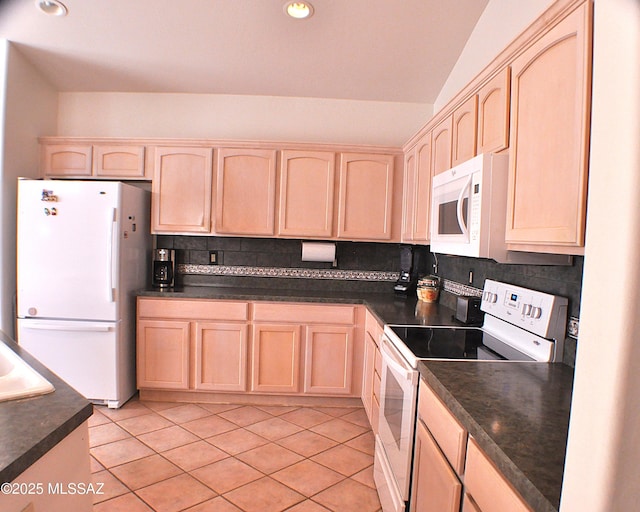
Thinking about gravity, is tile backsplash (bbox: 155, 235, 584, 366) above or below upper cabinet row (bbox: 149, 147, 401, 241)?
below

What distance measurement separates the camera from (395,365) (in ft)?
5.70

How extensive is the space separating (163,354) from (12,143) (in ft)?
6.44

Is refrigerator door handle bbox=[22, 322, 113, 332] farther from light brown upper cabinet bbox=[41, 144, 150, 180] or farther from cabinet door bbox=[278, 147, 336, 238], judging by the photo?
cabinet door bbox=[278, 147, 336, 238]

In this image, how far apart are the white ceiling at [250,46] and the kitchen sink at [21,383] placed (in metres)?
2.32

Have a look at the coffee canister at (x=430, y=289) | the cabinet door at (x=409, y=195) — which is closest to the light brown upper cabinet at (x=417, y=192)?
the cabinet door at (x=409, y=195)

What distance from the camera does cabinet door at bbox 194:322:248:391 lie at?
295 cm

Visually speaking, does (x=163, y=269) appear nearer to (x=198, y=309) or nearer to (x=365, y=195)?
(x=198, y=309)

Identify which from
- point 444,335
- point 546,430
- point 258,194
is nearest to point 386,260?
point 258,194

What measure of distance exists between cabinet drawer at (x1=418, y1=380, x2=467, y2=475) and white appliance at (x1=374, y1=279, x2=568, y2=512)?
0.31 ft

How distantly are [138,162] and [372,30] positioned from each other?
6.69 feet

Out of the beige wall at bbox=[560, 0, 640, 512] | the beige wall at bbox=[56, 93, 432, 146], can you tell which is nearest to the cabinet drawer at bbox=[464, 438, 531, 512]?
the beige wall at bbox=[560, 0, 640, 512]

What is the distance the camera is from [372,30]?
266cm

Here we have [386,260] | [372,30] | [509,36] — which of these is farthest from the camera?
[386,260]

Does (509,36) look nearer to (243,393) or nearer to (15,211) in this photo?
(243,393)
